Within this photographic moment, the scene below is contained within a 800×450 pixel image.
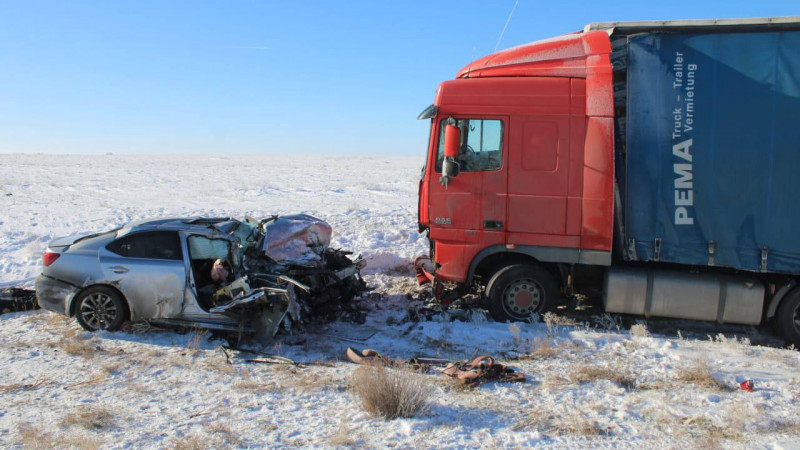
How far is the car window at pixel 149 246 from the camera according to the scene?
281 inches

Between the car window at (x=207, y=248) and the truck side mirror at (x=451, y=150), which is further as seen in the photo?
the car window at (x=207, y=248)

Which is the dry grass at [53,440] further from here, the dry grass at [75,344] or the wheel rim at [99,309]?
the wheel rim at [99,309]

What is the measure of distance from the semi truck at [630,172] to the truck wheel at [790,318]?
18 millimetres

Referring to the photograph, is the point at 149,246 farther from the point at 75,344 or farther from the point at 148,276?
the point at 75,344

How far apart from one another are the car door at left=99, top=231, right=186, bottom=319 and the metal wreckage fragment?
0.53 metres

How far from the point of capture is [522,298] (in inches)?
302

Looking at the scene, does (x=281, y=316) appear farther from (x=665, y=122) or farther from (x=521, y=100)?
(x=665, y=122)

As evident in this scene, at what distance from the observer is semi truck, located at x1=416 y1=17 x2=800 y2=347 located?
261 inches

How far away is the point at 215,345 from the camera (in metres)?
6.86

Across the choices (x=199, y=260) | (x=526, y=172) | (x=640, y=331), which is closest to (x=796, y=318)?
(x=640, y=331)

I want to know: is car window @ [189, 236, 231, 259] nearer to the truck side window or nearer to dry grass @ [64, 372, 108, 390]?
dry grass @ [64, 372, 108, 390]

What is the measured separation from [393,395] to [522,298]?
11.2 feet

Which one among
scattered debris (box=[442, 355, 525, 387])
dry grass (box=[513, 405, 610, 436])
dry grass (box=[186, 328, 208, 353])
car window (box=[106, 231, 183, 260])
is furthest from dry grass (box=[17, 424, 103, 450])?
dry grass (box=[513, 405, 610, 436])

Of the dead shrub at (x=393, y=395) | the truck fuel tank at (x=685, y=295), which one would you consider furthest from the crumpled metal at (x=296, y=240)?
the truck fuel tank at (x=685, y=295)
